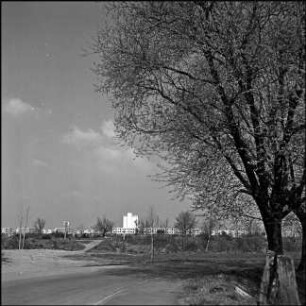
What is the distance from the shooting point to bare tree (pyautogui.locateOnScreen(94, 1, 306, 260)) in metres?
18.4

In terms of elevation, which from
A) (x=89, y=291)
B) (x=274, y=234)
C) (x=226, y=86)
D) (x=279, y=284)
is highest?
(x=226, y=86)

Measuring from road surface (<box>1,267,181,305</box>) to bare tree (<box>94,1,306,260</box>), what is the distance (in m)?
4.69

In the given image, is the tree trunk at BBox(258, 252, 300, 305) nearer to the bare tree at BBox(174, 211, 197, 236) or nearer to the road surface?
the road surface

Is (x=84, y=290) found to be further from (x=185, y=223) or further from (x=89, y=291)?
(x=185, y=223)

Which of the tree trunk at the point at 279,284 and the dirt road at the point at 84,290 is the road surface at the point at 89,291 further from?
the tree trunk at the point at 279,284

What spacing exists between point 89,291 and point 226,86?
880cm

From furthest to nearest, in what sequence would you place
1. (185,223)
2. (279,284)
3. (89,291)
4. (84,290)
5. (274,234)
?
(185,223) < (274,234) < (84,290) < (89,291) < (279,284)

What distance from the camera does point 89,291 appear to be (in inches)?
661

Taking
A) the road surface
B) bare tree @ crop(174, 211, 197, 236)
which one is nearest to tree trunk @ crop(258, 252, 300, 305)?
the road surface

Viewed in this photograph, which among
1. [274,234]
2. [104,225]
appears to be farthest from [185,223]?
[274,234]

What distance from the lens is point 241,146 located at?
66.5ft

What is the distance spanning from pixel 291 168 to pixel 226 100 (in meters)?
3.99

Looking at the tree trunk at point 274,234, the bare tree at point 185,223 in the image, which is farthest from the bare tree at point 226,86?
the bare tree at point 185,223

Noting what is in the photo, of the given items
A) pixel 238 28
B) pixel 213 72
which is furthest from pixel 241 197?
pixel 238 28
